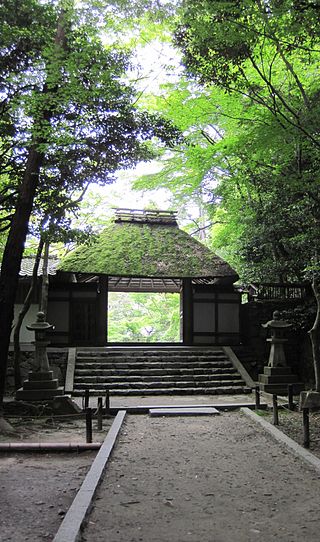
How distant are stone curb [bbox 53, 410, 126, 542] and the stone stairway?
19.1 feet

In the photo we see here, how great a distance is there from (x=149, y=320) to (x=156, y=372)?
1657 cm

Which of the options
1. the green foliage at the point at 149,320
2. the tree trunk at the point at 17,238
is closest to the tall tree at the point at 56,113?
the tree trunk at the point at 17,238

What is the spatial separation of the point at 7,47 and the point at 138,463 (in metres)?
7.70

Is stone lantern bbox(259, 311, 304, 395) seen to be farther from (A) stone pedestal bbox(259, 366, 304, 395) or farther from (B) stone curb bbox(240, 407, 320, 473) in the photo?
(B) stone curb bbox(240, 407, 320, 473)

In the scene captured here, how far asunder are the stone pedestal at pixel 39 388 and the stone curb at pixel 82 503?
379 cm

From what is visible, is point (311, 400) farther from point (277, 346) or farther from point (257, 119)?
point (257, 119)

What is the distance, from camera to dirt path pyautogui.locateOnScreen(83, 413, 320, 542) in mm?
3770

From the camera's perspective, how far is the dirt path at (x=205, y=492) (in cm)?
377

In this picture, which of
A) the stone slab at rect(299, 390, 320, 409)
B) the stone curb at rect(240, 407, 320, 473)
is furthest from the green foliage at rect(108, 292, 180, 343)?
the stone curb at rect(240, 407, 320, 473)

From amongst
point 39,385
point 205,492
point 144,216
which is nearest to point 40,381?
point 39,385

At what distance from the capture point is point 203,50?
780 centimetres

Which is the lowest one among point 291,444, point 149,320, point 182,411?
point 182,411

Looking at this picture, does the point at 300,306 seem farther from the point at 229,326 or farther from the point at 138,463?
the point at 138,463

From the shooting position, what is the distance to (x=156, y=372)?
A: 13586 mm
